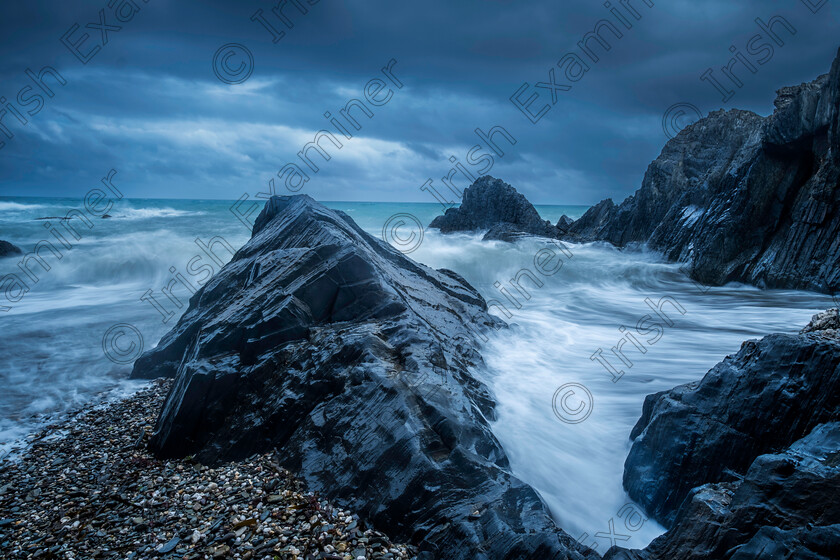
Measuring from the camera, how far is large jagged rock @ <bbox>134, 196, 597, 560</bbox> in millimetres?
4941

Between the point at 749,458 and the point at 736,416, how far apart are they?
1.56ft

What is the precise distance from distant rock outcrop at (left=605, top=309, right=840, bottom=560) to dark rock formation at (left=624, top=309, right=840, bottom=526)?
11 mm

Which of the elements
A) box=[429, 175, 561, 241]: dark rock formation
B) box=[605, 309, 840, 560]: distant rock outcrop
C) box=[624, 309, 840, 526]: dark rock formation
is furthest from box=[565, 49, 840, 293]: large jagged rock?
box=[624, 309, 840, 526]: dark rock formation

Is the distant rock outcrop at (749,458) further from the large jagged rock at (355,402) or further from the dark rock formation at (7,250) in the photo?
the dark rock formation at (7,250)

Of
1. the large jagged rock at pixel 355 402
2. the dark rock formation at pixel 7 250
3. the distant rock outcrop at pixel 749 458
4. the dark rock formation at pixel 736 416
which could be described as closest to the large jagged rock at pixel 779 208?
the distant rock outcrop at pixel 749 458

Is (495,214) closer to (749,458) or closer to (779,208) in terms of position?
(779,208)

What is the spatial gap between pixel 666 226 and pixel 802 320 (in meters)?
20.1

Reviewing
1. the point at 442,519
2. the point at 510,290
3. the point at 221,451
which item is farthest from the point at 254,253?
the point at 510,290

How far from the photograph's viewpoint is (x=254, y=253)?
12.9 metres

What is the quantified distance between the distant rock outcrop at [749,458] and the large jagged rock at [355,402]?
1.41m

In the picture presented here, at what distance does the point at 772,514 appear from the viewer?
388 centimetres

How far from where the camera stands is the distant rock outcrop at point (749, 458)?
12.3 ft

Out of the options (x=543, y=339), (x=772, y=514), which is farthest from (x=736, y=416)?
(x=543, y=339)

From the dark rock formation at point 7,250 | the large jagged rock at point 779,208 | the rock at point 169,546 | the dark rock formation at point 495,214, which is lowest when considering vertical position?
the large jagged rock at point 779,208
